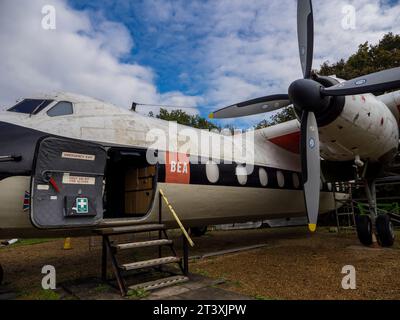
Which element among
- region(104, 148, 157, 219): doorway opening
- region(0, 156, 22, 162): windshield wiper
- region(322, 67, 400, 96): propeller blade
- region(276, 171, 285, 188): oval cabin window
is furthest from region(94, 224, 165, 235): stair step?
region(276, 171, 285, 188): oval cabin window

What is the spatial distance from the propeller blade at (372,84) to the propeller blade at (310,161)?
2.79 ft

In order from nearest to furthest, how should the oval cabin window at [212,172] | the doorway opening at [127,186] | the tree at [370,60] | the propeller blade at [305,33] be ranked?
the doorway opening at [127,186], the oval cabin window at [212,172], the propeller blade at [305,33], the tree at [370,60]

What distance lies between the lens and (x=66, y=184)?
5.38m

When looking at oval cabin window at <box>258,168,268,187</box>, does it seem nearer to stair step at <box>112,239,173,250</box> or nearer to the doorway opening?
the doorway opening

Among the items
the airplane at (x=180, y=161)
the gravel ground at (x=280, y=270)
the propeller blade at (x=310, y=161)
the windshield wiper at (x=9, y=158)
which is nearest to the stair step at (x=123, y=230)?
the airplane at (x=180, y=161)

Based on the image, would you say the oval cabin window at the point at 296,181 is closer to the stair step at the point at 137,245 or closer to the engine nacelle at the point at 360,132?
the engine nacelle at the point at 360,132

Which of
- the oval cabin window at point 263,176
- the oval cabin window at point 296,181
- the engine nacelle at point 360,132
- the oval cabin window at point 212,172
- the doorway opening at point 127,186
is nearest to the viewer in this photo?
the doorway opening at point 127,186

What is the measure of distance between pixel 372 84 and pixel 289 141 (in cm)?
496

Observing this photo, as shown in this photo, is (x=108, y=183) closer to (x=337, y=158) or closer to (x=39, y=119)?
(x=39, y=119)

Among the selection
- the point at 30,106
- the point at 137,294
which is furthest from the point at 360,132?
the point at 30,106

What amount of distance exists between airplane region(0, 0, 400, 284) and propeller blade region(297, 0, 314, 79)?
0.03 meters

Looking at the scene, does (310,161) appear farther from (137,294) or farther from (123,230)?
(137,294)

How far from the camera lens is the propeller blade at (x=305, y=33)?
8414 mm

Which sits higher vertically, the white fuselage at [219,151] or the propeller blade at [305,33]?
the propeller blade at [305,33]
